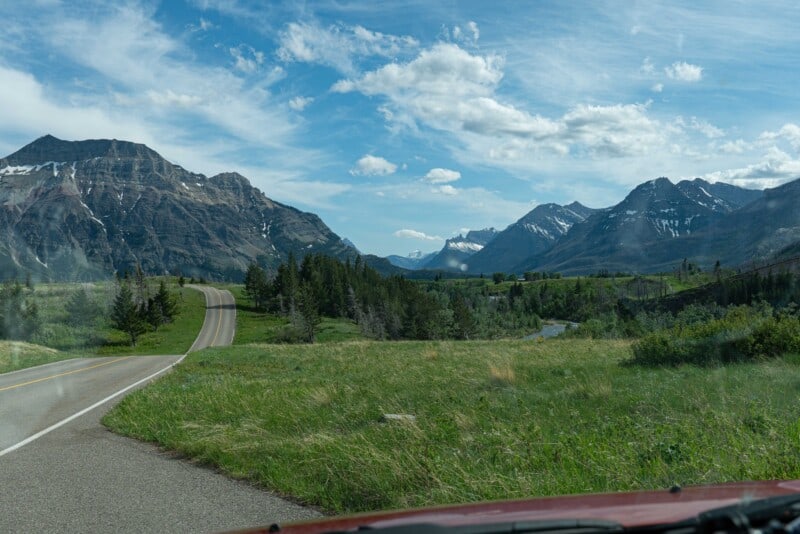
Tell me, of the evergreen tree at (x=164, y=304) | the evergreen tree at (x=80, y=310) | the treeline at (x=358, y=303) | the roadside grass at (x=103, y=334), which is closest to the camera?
the roadside grass at (x=103, y=334)

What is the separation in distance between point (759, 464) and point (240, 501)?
5697mm

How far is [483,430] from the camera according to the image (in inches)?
347

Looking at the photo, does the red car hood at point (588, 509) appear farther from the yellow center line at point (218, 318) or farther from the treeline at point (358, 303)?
the treeline at point (358, 303)

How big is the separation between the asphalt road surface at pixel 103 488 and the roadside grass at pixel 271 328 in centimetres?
6305

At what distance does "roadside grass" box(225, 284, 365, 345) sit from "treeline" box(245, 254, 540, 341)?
1.65 metres

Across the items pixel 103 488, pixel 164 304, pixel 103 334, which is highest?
pixel 164 304

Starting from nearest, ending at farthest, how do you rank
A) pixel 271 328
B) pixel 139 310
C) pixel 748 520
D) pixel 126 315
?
pixel 748 520 < pixel 126 315 < pixel 139 310 < pixel 271 328

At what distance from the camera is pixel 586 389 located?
12.4 meters

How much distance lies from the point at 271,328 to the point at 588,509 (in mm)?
93697

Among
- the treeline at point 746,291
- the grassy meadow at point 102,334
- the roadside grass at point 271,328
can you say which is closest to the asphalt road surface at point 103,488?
the grassy meadow at point 102,334

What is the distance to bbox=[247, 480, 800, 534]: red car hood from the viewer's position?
2998 mm

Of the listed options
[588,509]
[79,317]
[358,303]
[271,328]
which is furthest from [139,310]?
[588,509]

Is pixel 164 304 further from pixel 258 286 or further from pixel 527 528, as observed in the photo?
pixel 527 528

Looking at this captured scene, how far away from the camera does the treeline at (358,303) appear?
91.8 meters
